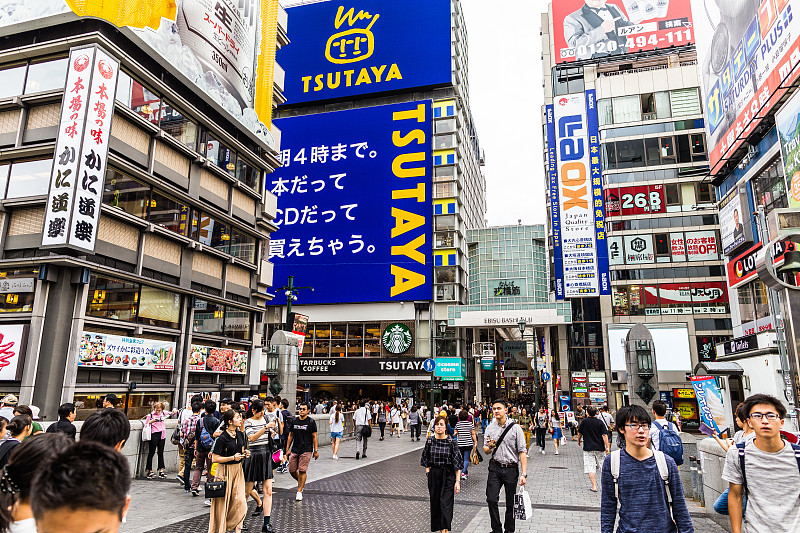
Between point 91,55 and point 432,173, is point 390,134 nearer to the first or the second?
point 432,173

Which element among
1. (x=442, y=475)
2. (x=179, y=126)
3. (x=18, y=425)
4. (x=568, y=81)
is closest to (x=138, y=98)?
(x=179, y=126)

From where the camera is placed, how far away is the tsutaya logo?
57.9 meters

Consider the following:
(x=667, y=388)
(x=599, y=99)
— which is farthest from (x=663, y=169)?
(x=667, y=388)

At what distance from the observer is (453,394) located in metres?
49.1

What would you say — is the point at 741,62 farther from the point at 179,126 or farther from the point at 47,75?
the point at 47,75

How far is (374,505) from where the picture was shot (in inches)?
434

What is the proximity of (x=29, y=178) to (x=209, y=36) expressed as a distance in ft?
39.6

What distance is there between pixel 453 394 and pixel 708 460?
40.5m

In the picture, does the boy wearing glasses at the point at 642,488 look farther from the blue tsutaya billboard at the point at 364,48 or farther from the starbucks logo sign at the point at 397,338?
the blue tsutaya billboard at the point at 364,48

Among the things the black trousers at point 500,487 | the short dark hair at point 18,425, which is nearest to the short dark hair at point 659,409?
the black trousers at point 500,487

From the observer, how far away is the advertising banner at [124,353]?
2028 centimetres

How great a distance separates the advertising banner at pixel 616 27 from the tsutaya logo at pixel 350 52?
60.2 ft

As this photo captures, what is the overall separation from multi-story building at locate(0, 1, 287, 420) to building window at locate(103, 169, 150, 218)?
6 centimetres

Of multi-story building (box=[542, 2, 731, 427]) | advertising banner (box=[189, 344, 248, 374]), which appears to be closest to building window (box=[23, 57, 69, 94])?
advertising banner (box=[189, 344, 248, 374])
